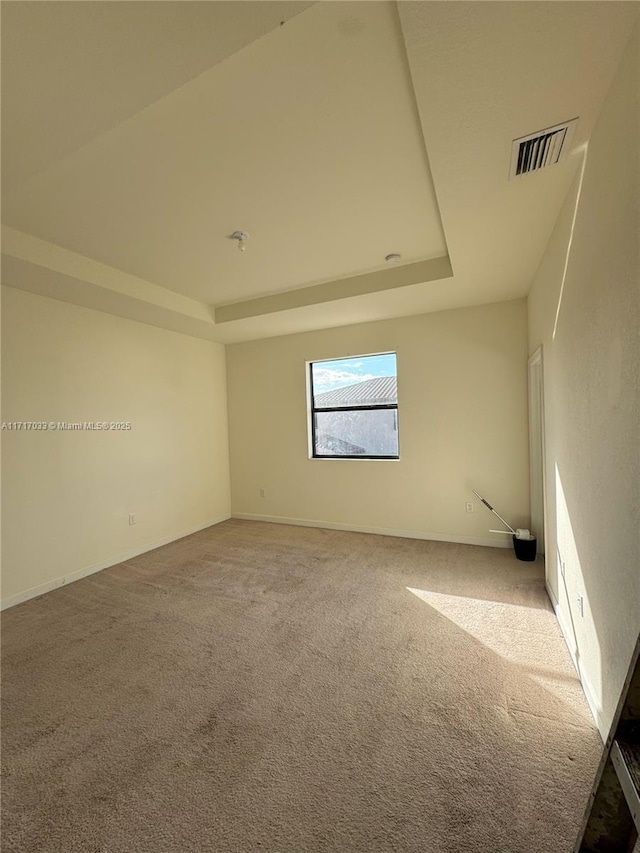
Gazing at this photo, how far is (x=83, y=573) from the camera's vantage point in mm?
3482

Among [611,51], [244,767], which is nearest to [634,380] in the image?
[611,51]

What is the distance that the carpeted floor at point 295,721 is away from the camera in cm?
128

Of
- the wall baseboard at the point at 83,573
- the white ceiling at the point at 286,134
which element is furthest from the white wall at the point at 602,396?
the wall baseboard at the point at 83,573

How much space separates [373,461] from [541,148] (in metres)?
3.31

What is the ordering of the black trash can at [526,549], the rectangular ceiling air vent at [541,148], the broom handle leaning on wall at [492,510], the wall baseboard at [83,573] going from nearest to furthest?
the rectangular ceiling air vent at [541,148] < the wall baseboard at [83,573] < the black trash can at [526,549] < the broom handle leaning on wall at [492,510]

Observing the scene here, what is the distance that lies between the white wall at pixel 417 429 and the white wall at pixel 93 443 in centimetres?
83

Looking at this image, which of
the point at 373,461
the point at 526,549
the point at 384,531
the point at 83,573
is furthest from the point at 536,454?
the point at 83,573

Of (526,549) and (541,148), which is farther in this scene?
(526,549)

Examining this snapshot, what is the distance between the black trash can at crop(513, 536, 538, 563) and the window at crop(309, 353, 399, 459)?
1587mm

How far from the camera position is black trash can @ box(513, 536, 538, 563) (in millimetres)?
3463

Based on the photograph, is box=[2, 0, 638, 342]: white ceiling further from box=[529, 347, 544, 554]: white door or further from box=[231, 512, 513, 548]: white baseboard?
box=[231, 512, 513, 548]: white baseboard

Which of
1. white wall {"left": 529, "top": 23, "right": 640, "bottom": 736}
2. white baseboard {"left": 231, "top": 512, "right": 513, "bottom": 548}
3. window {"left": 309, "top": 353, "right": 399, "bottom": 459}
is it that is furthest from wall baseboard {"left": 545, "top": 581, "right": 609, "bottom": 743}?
window {"left": 309, "top": 353, "right": 399, "bottom": 459}

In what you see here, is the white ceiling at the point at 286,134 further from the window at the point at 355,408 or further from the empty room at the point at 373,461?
the window at the point at 355,408

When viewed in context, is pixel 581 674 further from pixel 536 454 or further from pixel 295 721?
pixel 536 454
